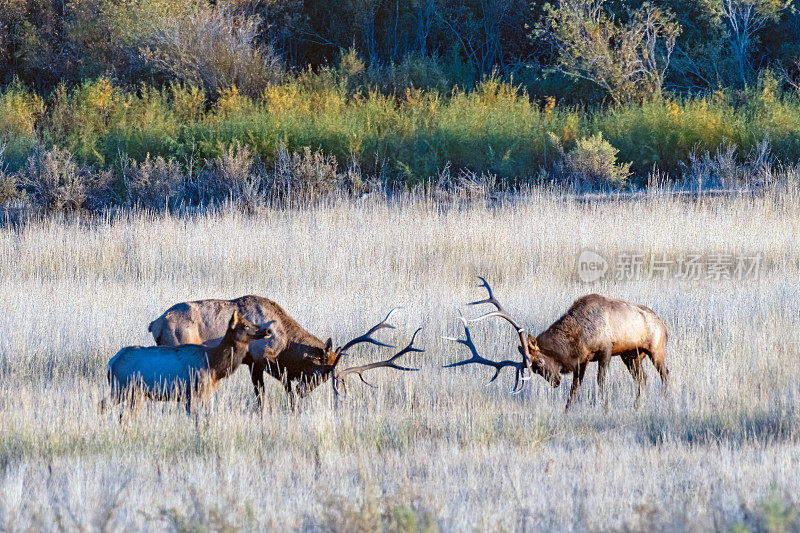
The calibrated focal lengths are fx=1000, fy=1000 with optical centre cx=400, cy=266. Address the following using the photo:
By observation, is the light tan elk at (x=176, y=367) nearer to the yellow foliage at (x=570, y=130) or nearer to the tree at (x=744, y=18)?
the yellow foliage at (x=570, y=130)

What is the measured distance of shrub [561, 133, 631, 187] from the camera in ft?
66.3

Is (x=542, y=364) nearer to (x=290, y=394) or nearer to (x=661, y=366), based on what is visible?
(x=661, y=366)

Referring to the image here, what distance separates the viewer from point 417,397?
8656 millimetres

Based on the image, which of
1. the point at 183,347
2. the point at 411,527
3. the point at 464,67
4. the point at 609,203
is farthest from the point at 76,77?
the point at 411,527

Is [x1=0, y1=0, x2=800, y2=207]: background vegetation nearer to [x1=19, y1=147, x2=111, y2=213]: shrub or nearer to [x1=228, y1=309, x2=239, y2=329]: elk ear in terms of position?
[x1=19, y1=147, x2=111, y2=213]: shrub

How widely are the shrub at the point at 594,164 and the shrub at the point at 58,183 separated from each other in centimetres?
1000

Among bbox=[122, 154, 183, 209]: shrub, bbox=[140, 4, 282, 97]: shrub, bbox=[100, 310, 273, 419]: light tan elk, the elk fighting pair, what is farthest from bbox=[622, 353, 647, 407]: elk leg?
bbox=[140, 4, 282, 97]: shrub

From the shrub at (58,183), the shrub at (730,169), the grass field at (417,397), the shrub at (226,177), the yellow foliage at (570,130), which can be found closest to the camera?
the grass field at (417,397)

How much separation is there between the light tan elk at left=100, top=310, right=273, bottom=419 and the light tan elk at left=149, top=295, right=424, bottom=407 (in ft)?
1.86

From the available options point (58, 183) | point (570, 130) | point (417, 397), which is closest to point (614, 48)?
point (570, 130)

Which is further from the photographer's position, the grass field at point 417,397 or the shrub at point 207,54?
the shrub at point 207,54

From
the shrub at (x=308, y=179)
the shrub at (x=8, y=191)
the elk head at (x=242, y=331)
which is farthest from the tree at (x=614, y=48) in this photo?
the elk head at (x=242, y=331)

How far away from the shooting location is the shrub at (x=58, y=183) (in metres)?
20.2

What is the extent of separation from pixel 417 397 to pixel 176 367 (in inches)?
90.8
